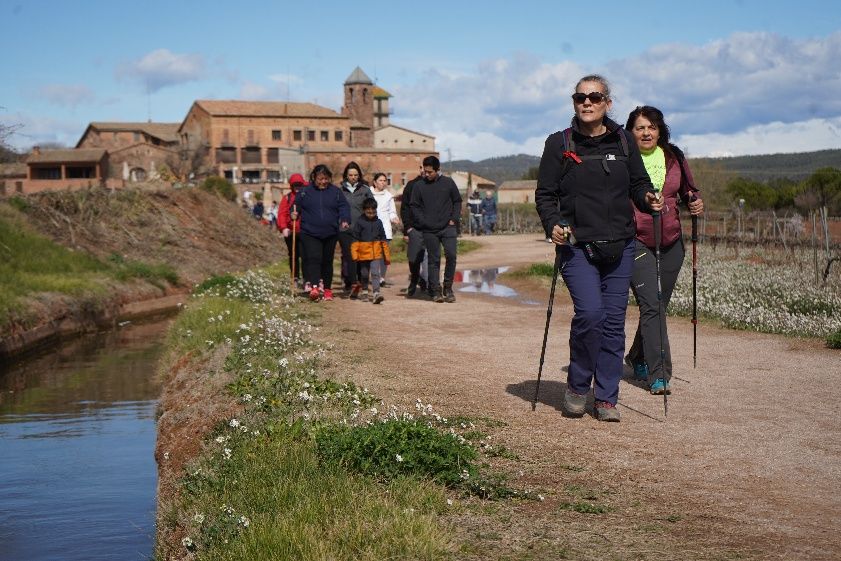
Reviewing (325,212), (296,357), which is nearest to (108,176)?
(325,212)

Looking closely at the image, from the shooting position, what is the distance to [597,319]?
7.79 meters

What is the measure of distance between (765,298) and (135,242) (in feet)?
67.2

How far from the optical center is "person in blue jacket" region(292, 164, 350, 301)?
660 inches

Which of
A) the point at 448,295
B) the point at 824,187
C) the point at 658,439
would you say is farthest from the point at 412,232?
the point at 824,187

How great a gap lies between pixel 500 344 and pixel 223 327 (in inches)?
136

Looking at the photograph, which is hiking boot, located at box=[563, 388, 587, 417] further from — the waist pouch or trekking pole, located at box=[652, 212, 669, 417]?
the waist pouch

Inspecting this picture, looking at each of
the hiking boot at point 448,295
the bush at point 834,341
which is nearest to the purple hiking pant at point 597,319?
the bush at point 834,341

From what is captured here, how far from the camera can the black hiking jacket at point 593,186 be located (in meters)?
7.72

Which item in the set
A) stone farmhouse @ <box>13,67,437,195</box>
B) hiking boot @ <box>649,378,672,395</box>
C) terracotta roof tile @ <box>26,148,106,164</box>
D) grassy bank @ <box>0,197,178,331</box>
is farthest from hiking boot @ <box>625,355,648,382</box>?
stone farmhouse @ <box>13,67,437,195</box>

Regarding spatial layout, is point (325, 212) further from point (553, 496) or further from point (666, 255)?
point (553, 496)

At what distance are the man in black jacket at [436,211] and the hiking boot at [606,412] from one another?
861 centimetres

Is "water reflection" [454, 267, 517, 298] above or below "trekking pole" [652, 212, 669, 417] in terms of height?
below

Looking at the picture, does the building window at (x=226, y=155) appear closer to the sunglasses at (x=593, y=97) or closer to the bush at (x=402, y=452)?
the sunglasses at (x=593, y=97)

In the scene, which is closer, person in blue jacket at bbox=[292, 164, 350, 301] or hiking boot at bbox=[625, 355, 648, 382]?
hiking boot at bbox=[625, 355, 648, 382]
